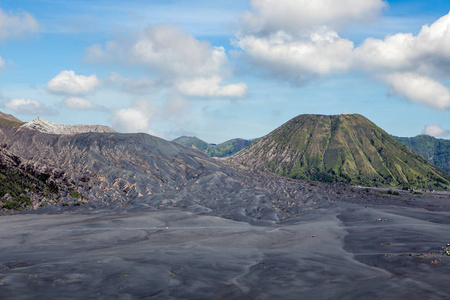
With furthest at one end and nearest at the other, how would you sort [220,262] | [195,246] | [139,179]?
[139,179], [195,246], [220,262]

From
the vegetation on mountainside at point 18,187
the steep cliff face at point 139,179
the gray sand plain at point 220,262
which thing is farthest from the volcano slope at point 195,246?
the vegetation on mountainside at point 18,187

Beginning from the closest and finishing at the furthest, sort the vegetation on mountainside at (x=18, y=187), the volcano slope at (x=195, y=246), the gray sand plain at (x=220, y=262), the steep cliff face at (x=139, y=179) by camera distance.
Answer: the gray sand plain at (x=220, y=262) → the volcano slope at (x=195, y=246) → the vegetation on mountainside at (x=18, y=187) → the steep cliff face at (x=139, y=179)

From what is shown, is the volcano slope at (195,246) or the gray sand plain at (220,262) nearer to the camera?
the gray sand plain at (220,262)

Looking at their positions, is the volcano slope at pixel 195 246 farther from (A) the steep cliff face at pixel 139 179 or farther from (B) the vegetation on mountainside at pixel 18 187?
(B) the vegetation on mountainside at pixel 18 187

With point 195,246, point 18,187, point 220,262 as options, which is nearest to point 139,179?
point 18,187

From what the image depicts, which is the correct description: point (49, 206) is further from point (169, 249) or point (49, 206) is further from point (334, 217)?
point (334, 217)

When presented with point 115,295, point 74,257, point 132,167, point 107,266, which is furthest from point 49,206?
point 115,295

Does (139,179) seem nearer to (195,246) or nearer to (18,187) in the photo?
(18,187)
